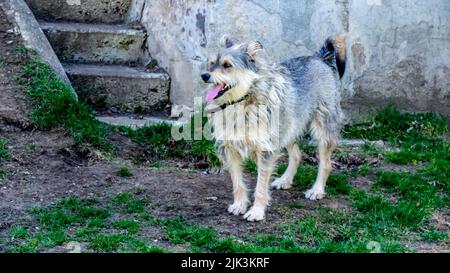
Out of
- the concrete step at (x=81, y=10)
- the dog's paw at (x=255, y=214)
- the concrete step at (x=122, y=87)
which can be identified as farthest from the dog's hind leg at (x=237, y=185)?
the concrete step at (x=81, y=10)

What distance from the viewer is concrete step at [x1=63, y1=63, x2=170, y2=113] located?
8.62 metres

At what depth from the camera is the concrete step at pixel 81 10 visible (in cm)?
942

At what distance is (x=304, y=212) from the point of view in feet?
21.0

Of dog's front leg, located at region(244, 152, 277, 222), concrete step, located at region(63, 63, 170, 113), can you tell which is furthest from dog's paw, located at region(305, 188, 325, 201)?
concrete step, located at region(63, 63, 170, 113)

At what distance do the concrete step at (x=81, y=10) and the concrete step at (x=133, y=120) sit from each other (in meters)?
1.66

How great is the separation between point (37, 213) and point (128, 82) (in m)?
2.93

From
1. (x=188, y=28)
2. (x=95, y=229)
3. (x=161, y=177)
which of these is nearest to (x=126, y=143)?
(x=161, y=177)

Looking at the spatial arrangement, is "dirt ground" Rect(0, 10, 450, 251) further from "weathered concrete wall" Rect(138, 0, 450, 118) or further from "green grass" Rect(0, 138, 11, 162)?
"weathered concrete wall" Rect(138, 0, 450, 118)

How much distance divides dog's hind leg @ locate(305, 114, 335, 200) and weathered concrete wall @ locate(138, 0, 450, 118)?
1.63 meters

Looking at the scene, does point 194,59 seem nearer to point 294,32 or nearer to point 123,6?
point 294,32

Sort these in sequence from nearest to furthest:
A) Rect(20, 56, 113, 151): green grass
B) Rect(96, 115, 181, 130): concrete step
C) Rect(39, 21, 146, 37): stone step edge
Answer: Rect(20, 56, 113, 151): green grass → Rect(96, 115, 181, 130): concrete step → Rect(39, 21, 146, 37): stone step edge

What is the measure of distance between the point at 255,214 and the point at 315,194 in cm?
83

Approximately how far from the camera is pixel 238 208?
629 cm

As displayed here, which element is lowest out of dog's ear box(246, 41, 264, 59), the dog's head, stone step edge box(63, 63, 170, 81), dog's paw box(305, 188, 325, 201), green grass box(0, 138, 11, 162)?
dog's paw box(305, 188, 325, 201)
